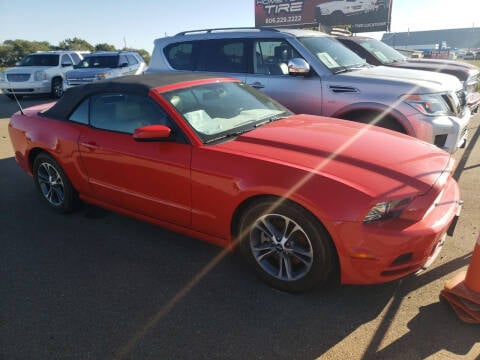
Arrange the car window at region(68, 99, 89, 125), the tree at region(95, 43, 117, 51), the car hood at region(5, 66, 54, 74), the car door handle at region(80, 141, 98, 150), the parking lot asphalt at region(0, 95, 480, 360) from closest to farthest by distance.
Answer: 1. the parking lot asphalt at region(0, 95, 480, 360)
2. the car door handle at region(80, 141, 98, 150)
3. the car window at region(68, 99, 89, 125)
4. the car hood at region(5, 66, 54, 74)
5. the tree at region(95, 43, 117, 51)

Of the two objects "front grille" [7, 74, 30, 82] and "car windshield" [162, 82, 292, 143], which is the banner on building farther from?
"car windshield" [162, 82, 292, 143]

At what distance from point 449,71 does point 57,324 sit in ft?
29.2

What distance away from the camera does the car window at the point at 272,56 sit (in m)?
5.75

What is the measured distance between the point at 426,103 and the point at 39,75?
14.1m

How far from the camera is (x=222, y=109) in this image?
3.67m

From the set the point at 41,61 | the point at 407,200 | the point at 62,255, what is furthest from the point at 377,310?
the point at 41,61

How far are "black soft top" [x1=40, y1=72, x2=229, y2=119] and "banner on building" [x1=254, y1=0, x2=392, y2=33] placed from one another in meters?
25.6

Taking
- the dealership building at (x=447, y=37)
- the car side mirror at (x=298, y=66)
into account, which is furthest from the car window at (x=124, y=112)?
the dealership building at (x=447, y=37)

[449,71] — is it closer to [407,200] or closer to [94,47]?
[407,200]

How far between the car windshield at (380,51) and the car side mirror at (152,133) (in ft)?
22.4

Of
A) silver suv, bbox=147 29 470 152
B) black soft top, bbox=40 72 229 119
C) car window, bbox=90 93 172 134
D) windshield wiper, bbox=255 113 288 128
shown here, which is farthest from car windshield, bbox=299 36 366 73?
car window, bbox=90 93 172 134

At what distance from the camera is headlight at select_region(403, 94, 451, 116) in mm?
4797

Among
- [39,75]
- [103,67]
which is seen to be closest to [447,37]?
[103,67]

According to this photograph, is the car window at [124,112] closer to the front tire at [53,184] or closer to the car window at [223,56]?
the front tire at [53,184]
